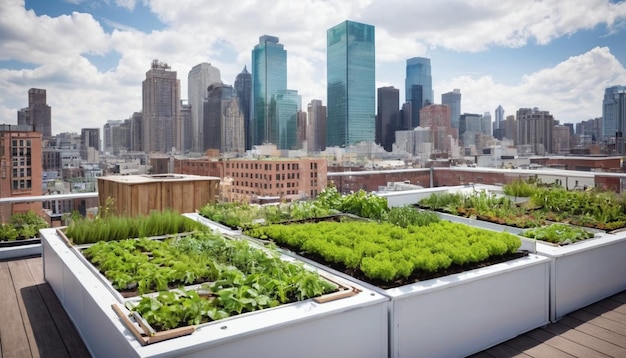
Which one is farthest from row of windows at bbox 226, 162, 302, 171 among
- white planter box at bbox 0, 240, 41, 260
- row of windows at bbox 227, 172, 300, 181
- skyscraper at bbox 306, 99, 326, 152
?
skyscraper at bbox 306, 99, 326, 152

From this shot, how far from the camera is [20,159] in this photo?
1015 cm

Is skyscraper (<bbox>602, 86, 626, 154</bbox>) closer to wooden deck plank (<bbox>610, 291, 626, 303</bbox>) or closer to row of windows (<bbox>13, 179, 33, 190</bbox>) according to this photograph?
wooden deck plank (<bbox>610, 291, 626, 303</bbox>)

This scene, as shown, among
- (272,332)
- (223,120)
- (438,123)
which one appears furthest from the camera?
(438,123)

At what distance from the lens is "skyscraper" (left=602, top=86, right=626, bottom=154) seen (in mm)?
14785

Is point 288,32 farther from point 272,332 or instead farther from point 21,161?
point 272,332

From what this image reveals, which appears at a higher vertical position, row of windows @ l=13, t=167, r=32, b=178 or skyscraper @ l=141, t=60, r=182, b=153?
skyscraper @ l=141, t=60, r=182, b=153

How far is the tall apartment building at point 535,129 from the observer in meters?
17.9

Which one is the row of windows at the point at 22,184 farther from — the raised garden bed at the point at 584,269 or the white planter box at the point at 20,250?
the raised garden bed at the point at 584,269

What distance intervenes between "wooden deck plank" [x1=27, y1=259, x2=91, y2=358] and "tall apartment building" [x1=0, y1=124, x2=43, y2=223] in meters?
4.35

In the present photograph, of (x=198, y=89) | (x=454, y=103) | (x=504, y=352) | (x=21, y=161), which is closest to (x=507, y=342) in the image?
(x=504, y=352)

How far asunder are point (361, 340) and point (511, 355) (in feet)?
3.27

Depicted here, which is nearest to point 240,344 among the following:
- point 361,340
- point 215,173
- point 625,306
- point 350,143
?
point 361,340

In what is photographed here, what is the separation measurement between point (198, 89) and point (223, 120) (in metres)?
3.13

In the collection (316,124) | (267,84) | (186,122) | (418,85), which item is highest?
(418,85)
